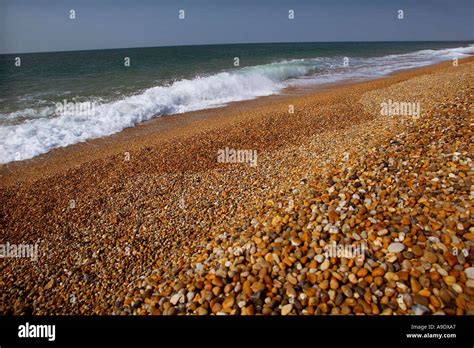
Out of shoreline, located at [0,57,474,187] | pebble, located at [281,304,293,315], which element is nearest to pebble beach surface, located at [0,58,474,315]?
pebble, located at [281,304,293,315]

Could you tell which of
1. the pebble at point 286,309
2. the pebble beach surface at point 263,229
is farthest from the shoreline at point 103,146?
the pebble at point 286,309

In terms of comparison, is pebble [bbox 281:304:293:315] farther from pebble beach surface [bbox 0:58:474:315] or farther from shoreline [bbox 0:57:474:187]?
shoreline [bbox 0:57:474:187]

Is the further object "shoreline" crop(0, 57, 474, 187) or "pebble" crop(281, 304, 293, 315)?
"shoreline" crop(0, 57, 474, 187)

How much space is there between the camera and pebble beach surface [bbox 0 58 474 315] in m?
3.12

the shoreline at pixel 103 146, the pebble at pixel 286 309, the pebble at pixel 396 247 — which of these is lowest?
the pebble at pixel 286 309

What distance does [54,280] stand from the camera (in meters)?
4.81

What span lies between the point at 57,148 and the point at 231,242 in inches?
427

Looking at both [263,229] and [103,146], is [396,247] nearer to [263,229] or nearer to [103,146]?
[263,229]

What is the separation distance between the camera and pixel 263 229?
14.3ft

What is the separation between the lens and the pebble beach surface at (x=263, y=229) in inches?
123

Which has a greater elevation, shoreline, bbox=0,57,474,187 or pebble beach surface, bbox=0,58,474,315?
shoreline, bbox=0,57,474,187

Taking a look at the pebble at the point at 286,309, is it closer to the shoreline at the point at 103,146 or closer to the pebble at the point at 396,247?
A: the pebble at the point at 396,247

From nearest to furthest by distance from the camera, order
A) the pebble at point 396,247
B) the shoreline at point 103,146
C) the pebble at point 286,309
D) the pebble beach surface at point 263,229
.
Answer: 1. the pebble at point 286,309
2. the pebble beach surface at point 263,229
3. the pebble at point 396,247
4. the shoreline at point 103,146
